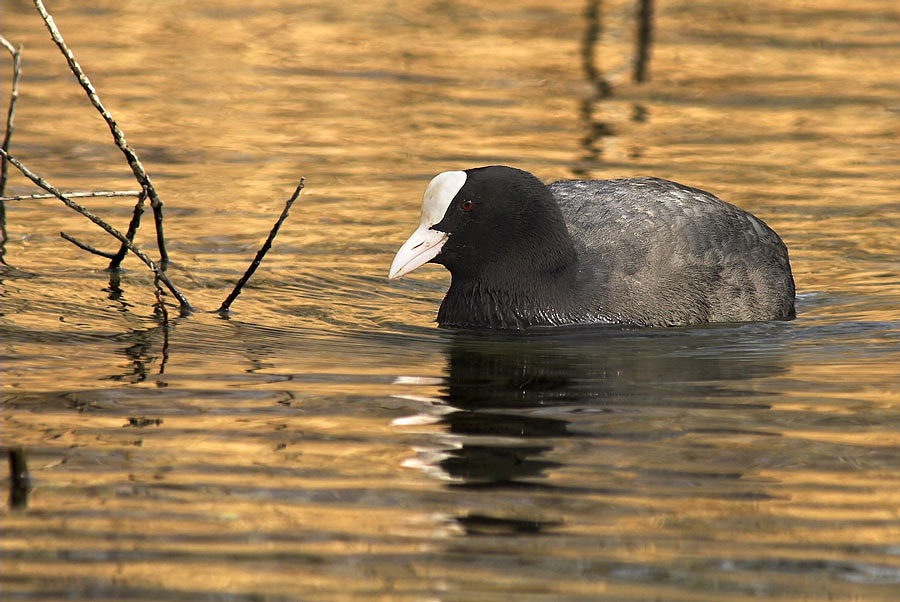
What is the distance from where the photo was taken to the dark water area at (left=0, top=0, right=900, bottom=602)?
4.01 m

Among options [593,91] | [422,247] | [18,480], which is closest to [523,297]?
[422,247]

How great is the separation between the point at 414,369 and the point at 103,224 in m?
1.30

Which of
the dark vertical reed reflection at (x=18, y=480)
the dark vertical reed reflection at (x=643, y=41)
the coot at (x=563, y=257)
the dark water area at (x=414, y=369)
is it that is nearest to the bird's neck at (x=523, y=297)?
the coot at (x=563, y=257)

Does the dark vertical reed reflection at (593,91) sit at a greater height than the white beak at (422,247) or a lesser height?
lesser

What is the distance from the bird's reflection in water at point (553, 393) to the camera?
472 centimetres

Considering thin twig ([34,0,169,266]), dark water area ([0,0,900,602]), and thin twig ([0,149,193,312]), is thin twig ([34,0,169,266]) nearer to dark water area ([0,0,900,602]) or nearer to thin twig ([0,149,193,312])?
thin twig ([0,149,193,312])

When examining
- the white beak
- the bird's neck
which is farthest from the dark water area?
the white beak

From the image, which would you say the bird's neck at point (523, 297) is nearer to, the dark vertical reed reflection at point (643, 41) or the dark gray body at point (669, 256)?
the dark gray body at point (669, 256)

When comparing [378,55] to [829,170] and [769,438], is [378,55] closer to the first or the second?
[829,170]

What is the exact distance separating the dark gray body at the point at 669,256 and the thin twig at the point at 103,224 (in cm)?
170

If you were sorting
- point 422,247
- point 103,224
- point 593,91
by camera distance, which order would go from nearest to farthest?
1. point 103,224
2. point 422,247
3. point 593,91

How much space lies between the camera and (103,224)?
241 inches

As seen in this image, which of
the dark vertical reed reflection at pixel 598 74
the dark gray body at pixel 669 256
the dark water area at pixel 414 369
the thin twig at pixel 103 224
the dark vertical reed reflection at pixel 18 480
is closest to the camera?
the dark water area at pixel 414 369

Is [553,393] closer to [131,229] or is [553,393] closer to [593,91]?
[131,229]
